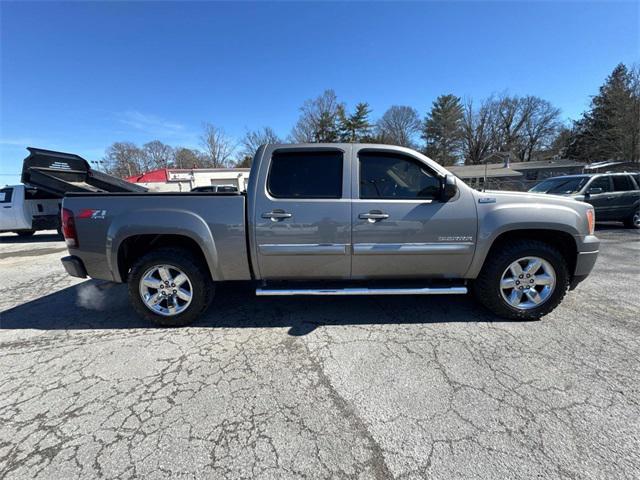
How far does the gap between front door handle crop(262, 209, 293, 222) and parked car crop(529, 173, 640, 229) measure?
901 cm

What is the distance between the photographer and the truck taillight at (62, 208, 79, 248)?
10.2ft

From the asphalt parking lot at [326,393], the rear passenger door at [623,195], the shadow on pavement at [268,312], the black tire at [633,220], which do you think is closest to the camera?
the asphalt parking lot at [326,393]

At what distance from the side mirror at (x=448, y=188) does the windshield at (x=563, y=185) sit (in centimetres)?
774

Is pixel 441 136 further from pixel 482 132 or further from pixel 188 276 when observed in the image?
pixel 188 276

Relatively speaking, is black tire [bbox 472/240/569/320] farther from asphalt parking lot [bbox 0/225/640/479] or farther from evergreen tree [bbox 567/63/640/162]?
evergreen tree [bbox 567/63/640/162]

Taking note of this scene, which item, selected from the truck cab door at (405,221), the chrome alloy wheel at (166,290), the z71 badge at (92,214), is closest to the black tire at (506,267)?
the truck cab door at (405,221)

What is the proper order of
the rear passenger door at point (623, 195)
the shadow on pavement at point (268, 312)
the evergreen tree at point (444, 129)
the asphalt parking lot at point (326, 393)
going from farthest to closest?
1. the evergreen tree at point (444, 129)
2. the rear passenger door at point (623, 195)
3. the shadow on pavement at point (268, 312)
4. the asphalt parking lot at point (326, 393)

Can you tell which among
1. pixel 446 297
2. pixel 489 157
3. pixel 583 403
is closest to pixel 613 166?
pixel 446 297

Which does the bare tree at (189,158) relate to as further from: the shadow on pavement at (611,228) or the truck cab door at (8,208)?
the shadow on pavement at (611,228)

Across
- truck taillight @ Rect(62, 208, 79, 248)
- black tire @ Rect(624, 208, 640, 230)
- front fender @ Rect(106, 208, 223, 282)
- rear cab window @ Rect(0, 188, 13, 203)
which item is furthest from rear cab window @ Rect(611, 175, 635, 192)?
rear cab window @ Rect(0, 188, 13, 203)

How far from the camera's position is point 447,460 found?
1668mm

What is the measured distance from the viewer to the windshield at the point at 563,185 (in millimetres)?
8844

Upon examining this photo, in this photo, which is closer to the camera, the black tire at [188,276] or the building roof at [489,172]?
the black tire at [188,276]

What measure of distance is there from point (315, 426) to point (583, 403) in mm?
1910
